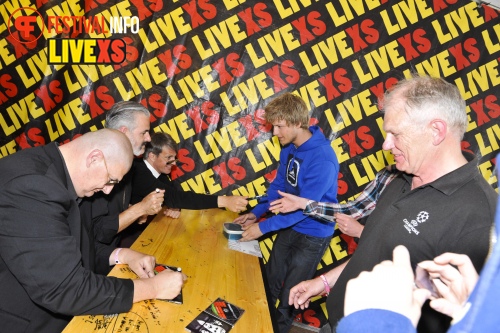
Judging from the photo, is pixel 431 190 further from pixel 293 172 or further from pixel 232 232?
pixel 293 172

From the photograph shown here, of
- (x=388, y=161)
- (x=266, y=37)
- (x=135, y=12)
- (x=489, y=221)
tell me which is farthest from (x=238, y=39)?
(x=489, y=221)

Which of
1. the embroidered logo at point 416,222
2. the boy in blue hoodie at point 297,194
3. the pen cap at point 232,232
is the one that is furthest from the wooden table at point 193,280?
the embroidered logo at point 416,222

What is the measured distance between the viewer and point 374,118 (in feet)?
10.9

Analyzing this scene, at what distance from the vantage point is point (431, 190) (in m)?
1.31

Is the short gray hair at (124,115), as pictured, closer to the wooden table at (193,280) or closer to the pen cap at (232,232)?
the wooden table at (193,280)

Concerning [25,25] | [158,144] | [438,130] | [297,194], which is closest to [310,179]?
[297,194]

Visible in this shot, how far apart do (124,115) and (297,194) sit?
1292 mm

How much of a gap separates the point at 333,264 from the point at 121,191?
2034 millimetres

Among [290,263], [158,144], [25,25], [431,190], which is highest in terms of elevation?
[25,25]

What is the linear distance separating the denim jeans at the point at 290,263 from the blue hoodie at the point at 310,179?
74mm

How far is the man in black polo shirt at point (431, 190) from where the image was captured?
1163 millimetres

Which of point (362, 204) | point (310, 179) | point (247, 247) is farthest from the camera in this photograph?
point (310, 179)

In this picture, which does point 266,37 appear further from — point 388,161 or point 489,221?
point 489,221

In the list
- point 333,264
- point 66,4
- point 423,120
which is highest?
point 66,4
